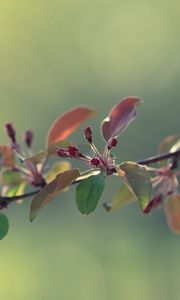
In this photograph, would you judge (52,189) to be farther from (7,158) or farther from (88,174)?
(7,158)

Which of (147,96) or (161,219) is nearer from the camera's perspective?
(161,219)

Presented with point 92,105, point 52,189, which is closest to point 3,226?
point 52,189

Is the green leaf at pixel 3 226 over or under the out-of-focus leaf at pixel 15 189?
under

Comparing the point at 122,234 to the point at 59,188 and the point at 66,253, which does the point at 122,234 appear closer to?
the point at 66,253

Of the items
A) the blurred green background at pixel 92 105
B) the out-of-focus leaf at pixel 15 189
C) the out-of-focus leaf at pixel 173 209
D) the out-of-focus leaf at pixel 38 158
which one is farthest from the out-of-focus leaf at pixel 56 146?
the blurred green background at pixel 92 105

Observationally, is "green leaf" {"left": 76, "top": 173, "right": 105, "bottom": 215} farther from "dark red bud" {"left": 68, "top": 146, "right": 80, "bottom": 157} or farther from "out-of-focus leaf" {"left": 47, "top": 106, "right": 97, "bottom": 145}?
"out-of-focus leaf" {"left": 47, "top": 106, "right": 97, "bottom": 145}

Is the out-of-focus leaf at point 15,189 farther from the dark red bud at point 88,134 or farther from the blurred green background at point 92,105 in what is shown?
the blurred green background at point 92,105

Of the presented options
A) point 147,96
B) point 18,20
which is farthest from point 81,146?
point 18,20

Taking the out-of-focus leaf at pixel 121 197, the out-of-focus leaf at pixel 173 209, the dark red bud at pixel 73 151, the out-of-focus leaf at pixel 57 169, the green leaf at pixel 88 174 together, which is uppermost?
the out-of-focus leaf at pixel 57 169
